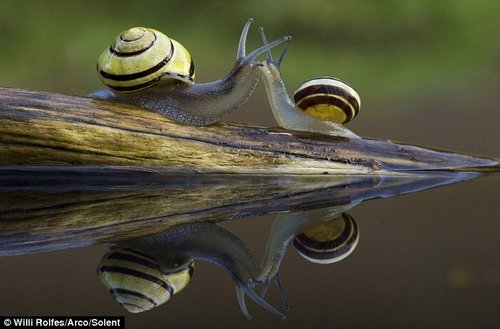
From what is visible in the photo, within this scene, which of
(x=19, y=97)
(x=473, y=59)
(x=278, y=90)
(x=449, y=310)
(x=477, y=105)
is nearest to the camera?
(x=449, y=310)

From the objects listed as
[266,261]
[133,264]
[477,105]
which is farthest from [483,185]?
[477,105]

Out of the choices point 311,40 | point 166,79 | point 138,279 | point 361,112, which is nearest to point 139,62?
point 166,79

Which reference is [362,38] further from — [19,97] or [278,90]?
[19,97]

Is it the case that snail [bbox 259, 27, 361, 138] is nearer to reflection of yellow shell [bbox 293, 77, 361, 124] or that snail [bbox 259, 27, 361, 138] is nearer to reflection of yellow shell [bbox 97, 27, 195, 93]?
reflection of yellow shell [bbox 293, 77, 361, 124]

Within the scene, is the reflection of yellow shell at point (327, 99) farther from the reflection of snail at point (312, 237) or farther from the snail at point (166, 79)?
the reflection of snail at point (312, 237)

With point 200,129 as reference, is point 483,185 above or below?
below

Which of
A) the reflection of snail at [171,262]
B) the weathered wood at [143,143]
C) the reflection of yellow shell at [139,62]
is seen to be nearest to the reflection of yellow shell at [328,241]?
the reflection of snail at [171,262]

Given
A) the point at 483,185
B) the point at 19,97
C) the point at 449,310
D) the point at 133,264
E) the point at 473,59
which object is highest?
the point at 473,59
